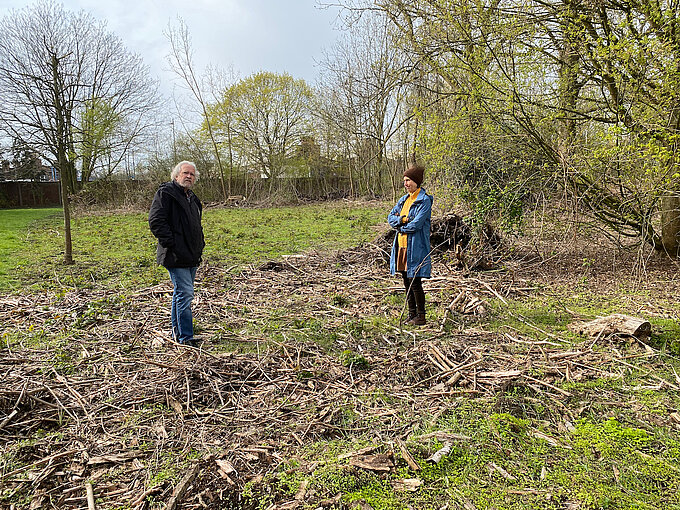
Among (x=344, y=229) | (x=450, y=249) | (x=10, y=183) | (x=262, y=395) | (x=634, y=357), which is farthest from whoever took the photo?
(x=10, y=183)

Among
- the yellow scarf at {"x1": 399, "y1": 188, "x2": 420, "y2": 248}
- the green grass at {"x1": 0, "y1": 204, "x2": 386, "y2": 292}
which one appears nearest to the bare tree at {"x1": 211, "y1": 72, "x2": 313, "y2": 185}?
the green grass at {"x1": 0, "y1": 204, "x2": 386, "y2": 292}

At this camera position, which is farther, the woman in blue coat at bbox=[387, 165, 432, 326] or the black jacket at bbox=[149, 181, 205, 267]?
the woman in blue coat at bbox=[387, 165, 432, 326]

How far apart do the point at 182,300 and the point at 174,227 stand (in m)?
0.80

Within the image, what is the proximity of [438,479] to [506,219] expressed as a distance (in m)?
6.35

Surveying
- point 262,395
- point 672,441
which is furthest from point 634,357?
point 262,395

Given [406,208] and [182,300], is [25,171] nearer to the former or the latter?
[182,300]

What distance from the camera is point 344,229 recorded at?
1446cm

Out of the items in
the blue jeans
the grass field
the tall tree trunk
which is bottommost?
the grass field

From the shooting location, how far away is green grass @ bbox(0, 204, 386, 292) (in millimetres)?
7656

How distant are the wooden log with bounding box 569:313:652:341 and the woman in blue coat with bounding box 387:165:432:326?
1.79 meters

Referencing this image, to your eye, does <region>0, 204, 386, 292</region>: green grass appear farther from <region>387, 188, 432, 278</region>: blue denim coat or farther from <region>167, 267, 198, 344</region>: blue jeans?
<region>387, 188, 432, 278</region>: blue denim coat

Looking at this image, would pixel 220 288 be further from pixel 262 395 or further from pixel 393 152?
pixel 393 152

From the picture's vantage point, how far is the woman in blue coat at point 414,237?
16.3 feet

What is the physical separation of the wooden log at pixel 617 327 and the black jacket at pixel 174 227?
4.37 m
